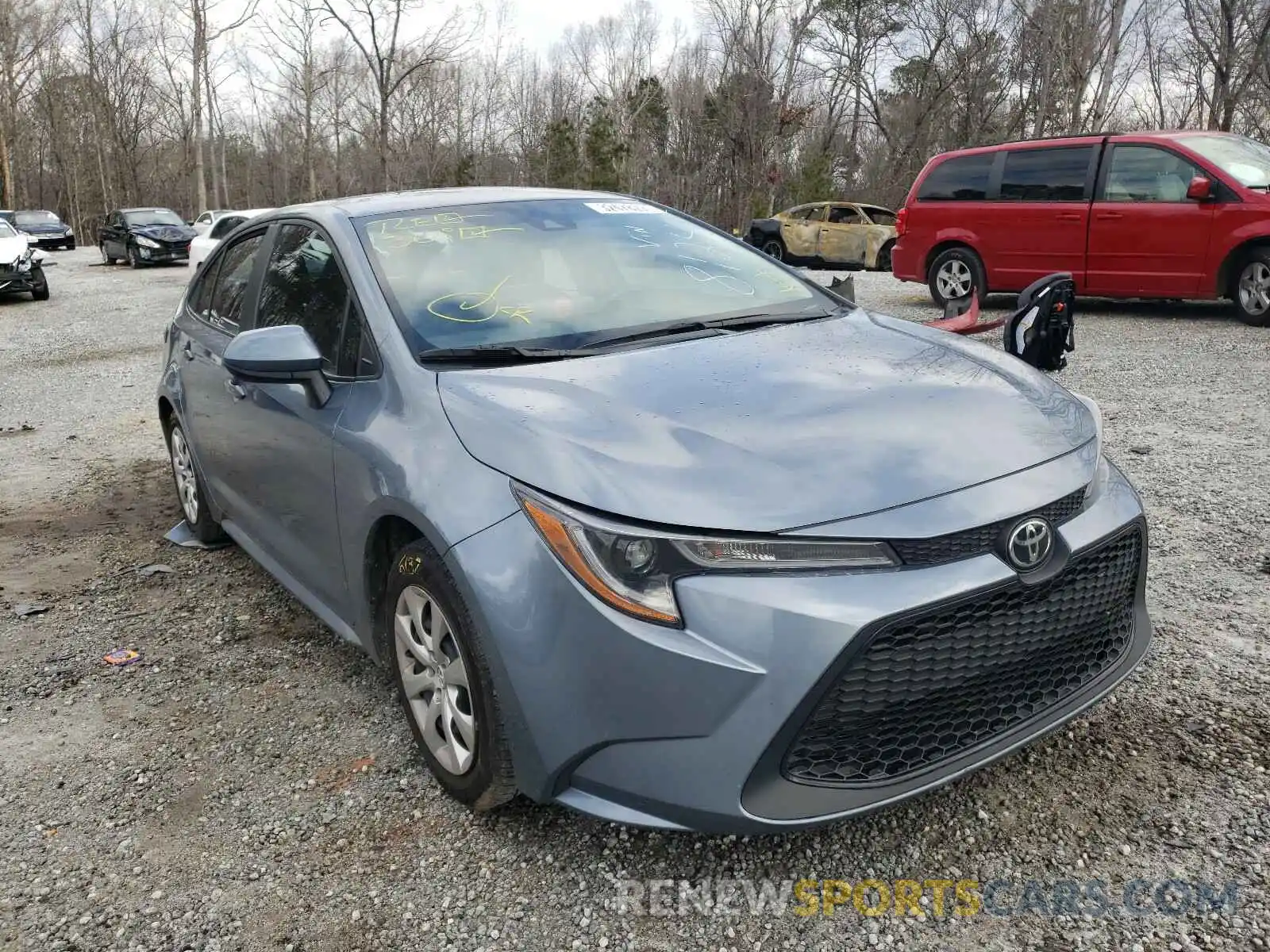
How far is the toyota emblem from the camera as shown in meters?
2.04

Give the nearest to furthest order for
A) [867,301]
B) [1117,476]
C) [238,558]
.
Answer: [1117,476], [238,558], [867,301]

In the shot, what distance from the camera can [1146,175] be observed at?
912 cm

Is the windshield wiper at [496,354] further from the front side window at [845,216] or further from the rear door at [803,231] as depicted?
the rear door at [803,231]

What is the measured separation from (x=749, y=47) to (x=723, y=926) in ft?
113

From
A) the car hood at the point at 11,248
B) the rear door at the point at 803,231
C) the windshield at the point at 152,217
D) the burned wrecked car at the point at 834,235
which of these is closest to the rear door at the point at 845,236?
the burned wrecked car at the point at 834,235

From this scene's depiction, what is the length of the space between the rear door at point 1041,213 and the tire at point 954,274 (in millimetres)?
136

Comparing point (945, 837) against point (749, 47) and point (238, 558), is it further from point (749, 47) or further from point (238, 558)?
point (749, 47)

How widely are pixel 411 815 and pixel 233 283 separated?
2.56 metres

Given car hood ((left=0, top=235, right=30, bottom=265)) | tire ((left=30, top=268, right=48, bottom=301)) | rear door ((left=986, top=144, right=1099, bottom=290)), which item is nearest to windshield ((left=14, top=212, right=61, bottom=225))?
tire ((left=30, top=268, right=48, bottom=301))

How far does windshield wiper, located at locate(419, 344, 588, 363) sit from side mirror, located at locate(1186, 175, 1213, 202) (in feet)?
26.6

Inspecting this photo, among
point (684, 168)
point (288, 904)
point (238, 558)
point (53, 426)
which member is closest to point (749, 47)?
point (684, 168)

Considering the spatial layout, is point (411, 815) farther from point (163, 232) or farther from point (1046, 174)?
point (163, 232)

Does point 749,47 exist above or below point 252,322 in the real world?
above

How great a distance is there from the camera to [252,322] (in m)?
3.71
